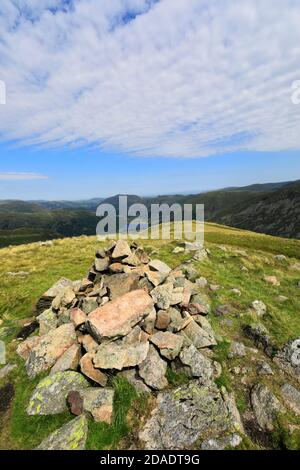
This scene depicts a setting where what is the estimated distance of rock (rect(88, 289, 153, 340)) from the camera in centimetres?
1378

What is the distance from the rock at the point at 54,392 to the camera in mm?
11586

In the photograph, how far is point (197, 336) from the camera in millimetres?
14922

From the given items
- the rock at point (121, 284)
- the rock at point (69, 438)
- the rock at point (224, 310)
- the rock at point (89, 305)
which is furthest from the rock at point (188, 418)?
the rock at point (224, 310)

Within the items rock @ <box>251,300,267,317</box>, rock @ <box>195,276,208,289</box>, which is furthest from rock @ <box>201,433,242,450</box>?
rock @ <box>195,276,208,289</box>

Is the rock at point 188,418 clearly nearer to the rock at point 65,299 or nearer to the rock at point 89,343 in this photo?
the rock at point 89,343

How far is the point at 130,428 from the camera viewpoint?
1073cm

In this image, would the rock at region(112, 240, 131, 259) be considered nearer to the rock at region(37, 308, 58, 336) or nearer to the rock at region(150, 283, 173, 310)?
the rock at region(150, 283, 173, 310)

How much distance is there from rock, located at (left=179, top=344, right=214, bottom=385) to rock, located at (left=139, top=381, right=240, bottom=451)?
1.38 feet

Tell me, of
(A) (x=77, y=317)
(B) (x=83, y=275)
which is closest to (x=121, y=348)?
(A) (x=77, y=317)

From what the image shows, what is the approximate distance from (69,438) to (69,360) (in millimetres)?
3564
